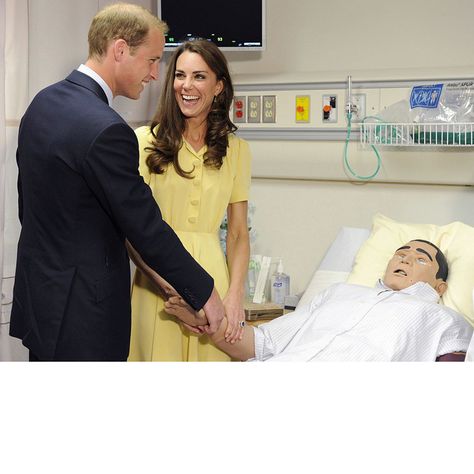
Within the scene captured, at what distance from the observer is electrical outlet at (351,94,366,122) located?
3518 millimetres

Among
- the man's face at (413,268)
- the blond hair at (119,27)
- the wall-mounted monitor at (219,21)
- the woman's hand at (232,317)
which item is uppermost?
the wall-mounted monitor at (219,21)

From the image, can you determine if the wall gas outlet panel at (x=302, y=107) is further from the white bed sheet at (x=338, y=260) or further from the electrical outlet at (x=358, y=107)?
the white bed sheet at (x=338, y=260)

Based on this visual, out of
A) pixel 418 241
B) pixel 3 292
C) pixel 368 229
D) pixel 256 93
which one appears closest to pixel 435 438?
pixel 418 241

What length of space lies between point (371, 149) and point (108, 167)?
194 cm

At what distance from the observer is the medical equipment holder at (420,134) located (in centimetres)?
323

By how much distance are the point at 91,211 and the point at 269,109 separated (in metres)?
1.89

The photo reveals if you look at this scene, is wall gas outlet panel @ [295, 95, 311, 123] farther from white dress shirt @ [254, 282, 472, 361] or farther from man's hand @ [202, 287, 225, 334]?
man's hand @ [202, 287, 225, 334]

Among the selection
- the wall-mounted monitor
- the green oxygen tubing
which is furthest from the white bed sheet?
the wall-mounted monitor

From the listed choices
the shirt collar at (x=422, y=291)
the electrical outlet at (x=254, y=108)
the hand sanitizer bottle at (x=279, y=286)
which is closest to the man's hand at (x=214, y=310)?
the shirt collar at (x=422, y=291)

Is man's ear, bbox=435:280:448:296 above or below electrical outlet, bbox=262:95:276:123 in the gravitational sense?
below

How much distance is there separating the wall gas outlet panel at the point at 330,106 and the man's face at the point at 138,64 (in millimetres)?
1563

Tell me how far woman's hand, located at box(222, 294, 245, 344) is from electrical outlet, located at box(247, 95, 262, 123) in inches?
59.0

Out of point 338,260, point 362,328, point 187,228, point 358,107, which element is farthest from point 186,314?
point 358,107

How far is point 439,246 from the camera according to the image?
125 inches
